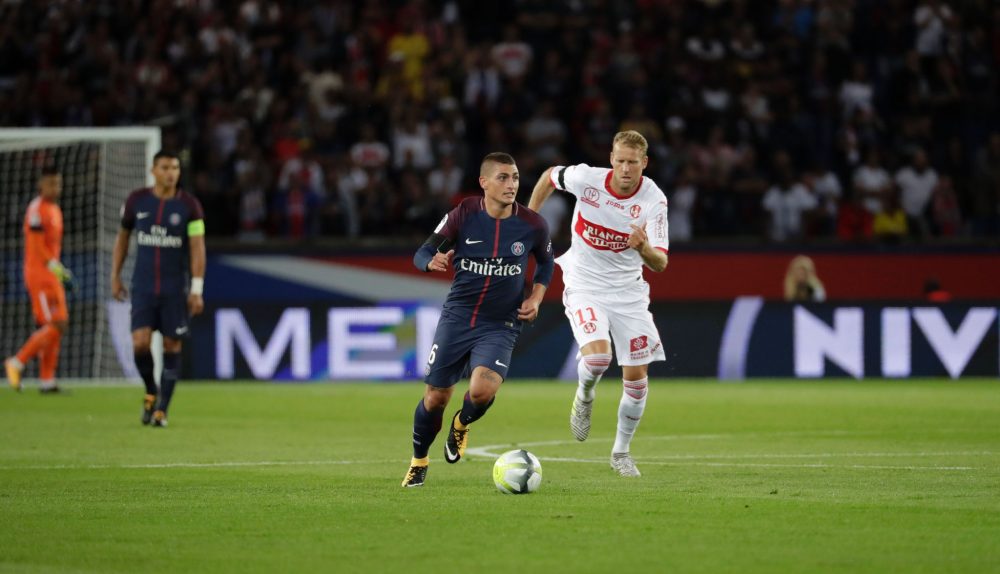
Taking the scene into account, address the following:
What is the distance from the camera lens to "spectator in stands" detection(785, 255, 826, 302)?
862 inches

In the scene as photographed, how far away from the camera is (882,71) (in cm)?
2639

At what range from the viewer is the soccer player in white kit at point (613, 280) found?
10.9 m

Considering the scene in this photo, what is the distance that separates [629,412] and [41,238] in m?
10.3

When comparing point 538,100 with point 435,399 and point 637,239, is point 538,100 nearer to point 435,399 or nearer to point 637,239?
point 637,239

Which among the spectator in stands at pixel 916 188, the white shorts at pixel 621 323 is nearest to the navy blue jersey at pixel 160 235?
the white shorts at pixel 621 323

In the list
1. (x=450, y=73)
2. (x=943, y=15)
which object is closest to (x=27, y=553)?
(x=450, y=73)

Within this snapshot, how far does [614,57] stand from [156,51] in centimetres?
705

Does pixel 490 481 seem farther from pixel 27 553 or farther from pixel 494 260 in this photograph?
pixel 27 553

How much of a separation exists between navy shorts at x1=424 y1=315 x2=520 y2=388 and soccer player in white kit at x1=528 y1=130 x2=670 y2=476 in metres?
1.17

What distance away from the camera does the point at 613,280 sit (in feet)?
37.1

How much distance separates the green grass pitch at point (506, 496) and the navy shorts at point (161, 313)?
0.94m

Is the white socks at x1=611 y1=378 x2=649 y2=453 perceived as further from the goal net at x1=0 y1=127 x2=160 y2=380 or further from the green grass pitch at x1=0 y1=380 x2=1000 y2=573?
the goal net at x1=0 y1=127 x2=160 y2=380

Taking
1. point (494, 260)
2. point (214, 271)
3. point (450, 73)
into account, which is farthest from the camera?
point (450, 73)

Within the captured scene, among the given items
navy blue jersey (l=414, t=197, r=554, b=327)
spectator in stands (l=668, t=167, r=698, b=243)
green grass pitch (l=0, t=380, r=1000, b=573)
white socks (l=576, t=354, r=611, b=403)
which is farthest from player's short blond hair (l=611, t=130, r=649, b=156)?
spectator in stands (l=668, t=167, r=698, b=243)
